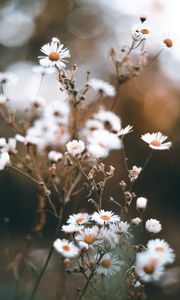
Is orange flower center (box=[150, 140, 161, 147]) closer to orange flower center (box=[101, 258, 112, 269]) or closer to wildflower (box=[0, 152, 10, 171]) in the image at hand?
orange flower center (box=[101, 258, 112, 269])

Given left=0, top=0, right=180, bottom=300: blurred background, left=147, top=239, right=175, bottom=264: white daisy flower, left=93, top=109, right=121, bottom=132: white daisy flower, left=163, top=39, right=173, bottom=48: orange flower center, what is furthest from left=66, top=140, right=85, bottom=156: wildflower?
left=0, top=0, right=180, bottom=300: blurred background

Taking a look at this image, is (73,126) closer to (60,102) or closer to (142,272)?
(60,102)

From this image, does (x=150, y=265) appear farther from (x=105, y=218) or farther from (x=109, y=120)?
(x=109, y=120)

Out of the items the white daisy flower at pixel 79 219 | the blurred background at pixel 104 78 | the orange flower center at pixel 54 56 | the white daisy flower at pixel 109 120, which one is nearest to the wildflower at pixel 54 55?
the orange flower center at pixel 54 56

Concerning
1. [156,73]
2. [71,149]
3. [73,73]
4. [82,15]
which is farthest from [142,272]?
[82,15]

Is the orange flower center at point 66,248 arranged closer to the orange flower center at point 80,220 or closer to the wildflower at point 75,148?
the orange flower center at point 80,220

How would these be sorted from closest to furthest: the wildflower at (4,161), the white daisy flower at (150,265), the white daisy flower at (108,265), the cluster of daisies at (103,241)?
the white daisy flower at (150,265)
the cluster of daisies at (103,241)
the white daisy flower at (108,265)
the wildflower at (4,161)

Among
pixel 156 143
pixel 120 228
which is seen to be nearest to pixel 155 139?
pixel 156 143
